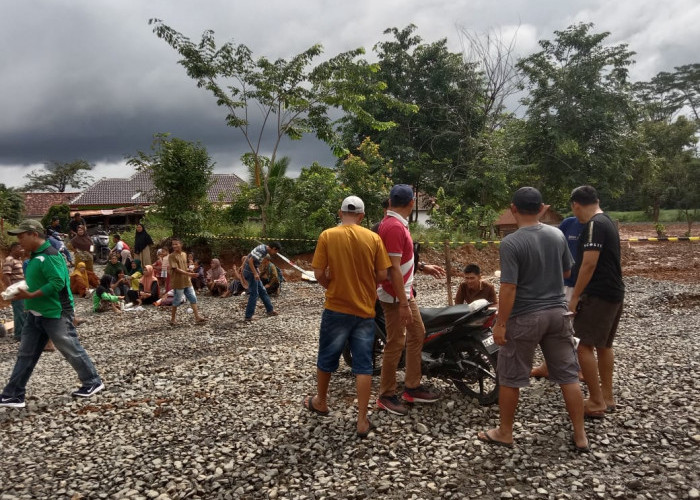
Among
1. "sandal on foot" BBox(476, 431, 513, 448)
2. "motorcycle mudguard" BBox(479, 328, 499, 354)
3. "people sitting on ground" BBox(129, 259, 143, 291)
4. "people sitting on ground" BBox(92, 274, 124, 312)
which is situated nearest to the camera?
"sandal on foot" BBox(476, 431, 513, 448)

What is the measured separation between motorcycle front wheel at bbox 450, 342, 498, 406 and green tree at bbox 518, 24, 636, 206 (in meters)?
22.9

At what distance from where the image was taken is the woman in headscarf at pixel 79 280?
11.5 metres

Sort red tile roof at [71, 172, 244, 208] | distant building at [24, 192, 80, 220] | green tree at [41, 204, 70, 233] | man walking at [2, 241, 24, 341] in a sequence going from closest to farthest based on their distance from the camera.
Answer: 1. man walking at [2, 241, 24, 341]
2. green tree at [41, 204, 70, 233]
3. red tile roof at [71, 172, 244, 208]
4. distant building at [24, 192, 80, 220]

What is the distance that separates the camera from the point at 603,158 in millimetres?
25438

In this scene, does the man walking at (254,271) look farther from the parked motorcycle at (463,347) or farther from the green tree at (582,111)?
the green tree at (582,111)

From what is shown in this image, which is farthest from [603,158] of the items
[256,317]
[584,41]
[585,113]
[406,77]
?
[256,317]

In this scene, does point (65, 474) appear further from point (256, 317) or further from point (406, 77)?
point (406, 77)

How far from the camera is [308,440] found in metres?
3.86

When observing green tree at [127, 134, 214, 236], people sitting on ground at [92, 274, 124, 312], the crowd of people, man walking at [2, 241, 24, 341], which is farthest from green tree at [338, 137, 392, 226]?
the crowd of people

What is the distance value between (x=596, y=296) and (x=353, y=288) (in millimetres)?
1983

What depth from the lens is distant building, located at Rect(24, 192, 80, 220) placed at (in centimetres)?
4488

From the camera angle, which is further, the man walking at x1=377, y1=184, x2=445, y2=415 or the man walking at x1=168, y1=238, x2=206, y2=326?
the man walking at x1=168, y1=238, x2=206, y2=326

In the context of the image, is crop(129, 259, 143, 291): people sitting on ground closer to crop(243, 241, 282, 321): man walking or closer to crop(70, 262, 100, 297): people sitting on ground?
crop(70, 262, 100, 297): people sitting on ground

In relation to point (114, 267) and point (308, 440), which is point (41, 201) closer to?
point (114, 267)
